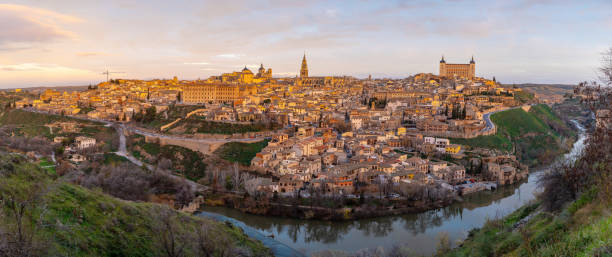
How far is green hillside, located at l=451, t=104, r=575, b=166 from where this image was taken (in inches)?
945

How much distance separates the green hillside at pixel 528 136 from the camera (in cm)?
2400

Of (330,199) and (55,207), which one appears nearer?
(55,207)

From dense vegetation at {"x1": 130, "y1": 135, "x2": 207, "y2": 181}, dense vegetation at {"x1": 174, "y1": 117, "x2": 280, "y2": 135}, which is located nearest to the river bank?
dense vegetation at {"x1": 130, "y1": 135, "x2": 207, "y2": 181}

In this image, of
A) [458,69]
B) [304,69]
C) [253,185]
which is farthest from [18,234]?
[458,69]

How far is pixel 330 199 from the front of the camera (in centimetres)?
1548

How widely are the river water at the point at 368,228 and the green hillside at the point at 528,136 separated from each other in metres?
8.07

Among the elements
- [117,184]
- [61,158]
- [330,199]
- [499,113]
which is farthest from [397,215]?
[499,113]

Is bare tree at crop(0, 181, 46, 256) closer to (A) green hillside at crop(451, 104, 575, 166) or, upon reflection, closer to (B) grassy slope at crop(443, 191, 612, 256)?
(B) grassy slope at crop(443, 191, 612, 256)

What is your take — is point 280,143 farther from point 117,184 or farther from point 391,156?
point 117,184

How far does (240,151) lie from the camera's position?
22.3 meters

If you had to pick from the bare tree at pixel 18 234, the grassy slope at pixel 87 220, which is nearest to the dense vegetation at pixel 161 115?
the grassy slope at pixel 87 220

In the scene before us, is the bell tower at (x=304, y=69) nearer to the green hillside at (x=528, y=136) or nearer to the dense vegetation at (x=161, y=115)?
the dense vegetation at (x=161, y=115)

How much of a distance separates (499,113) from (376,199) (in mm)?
21979

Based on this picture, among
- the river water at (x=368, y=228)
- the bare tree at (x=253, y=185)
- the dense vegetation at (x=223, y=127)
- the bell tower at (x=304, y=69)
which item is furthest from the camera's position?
the bell tower at (x=304, y=69)
